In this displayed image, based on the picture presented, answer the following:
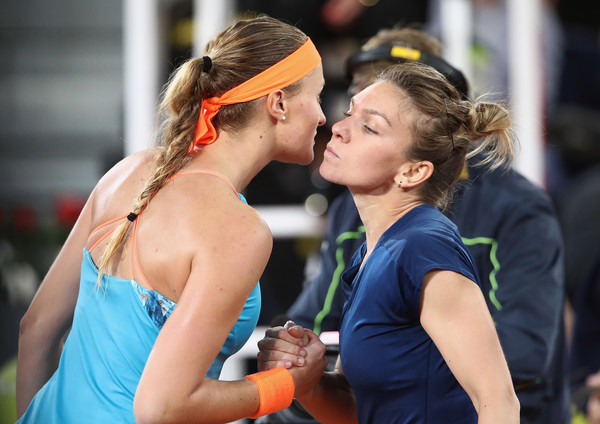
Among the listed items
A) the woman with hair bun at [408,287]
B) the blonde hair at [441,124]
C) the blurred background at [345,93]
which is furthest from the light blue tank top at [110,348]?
the blurred background at [345,93]

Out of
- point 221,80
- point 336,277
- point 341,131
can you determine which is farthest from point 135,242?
point 336,277

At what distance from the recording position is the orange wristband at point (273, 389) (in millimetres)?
1727

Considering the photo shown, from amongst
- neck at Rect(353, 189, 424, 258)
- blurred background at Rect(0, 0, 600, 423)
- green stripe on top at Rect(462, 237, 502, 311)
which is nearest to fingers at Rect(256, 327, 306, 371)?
neck at Rect(353, 189, 424, 258)

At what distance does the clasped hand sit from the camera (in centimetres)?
180

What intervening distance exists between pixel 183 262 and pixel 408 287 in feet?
1.48

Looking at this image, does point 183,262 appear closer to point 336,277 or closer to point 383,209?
point 383,209

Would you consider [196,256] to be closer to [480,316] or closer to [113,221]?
[113,221]

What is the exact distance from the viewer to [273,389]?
68.5 inches

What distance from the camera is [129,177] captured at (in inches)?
76.2

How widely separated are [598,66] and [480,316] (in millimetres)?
3735

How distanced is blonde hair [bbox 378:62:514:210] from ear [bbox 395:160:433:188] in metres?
0.02

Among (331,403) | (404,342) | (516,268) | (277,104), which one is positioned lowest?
(331,403)

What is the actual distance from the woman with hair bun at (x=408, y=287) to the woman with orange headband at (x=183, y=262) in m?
0.16

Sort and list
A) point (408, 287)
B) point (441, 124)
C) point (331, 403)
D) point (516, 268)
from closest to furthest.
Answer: point (408, 287)
point (441, 124)
point (331, 403)
point (516, 268)
